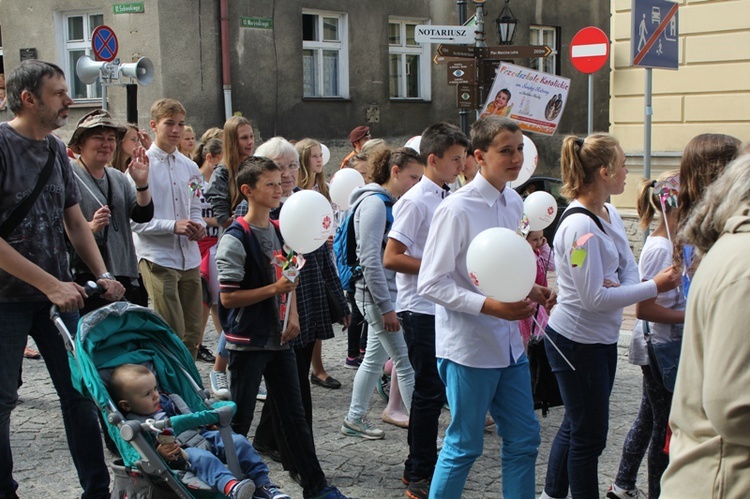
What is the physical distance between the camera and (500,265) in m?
3.62

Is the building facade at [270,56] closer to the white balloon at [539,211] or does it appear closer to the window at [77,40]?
the window at [77,40]

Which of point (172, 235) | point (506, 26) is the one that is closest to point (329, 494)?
point (172, 235)

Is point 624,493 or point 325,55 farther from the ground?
point 325,55

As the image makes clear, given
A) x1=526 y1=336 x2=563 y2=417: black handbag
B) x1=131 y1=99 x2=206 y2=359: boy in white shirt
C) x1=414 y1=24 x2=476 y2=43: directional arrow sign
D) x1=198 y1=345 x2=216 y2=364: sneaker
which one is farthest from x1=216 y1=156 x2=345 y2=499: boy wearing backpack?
x1=414 y1=24 x2=476 y2=43: directional arrow sign

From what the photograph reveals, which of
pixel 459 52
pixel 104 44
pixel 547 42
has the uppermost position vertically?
pixel 547 42

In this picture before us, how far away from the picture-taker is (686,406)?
2221 millimetres

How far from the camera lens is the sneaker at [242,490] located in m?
3.51

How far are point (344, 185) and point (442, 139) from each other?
2.84 metres

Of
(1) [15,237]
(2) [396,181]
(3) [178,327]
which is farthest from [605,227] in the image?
(3) [178,327]

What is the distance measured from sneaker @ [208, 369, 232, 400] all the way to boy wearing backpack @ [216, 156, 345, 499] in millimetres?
194

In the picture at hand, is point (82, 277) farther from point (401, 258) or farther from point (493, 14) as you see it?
point (493, 14)

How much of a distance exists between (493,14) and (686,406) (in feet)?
74.7

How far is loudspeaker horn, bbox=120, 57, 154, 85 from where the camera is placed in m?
11.9

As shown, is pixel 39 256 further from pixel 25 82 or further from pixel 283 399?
pixel 283 399
